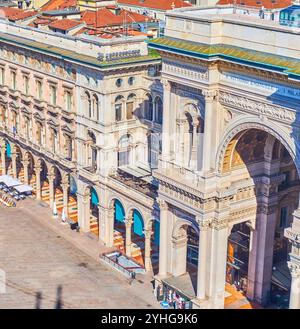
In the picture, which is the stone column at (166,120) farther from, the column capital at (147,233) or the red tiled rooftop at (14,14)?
the red tiled rooftop at (14,14)

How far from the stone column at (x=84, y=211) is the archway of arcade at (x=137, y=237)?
3345 millimetres

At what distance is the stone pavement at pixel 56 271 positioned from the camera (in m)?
67.4

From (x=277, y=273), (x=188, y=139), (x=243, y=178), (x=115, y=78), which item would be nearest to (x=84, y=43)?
(x=115, y=78)

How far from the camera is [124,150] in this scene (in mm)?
78000

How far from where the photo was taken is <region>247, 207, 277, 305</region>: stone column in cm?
6294

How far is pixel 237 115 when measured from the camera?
55438 millimetres

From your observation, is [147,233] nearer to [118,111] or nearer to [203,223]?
[118,111]

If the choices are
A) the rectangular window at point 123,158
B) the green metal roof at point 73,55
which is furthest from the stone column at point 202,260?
the rectangular window at point 123,158

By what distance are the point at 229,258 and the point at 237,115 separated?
60.3 ft

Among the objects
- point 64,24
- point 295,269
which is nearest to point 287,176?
point 295,269

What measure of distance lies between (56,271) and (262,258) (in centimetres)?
2297
